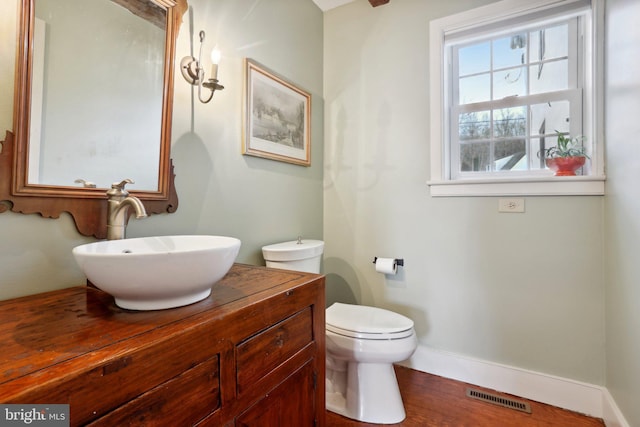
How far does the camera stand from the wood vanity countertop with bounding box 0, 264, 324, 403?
488mm

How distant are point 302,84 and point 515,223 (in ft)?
5.12

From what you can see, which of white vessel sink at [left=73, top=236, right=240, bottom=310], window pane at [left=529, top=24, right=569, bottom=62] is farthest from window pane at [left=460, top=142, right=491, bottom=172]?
white vessel sink at [left=73, top=236, right=240, bottom=310]

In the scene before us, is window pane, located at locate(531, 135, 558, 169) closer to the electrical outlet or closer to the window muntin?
the window muntin

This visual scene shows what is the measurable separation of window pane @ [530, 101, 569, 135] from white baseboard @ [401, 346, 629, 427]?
134 cm

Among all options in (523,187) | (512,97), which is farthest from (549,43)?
(523,187)

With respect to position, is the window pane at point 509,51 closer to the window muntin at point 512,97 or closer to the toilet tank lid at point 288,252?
the window muntin at point 512,97

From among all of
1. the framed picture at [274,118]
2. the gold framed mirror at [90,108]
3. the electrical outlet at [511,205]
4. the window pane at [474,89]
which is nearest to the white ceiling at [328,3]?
the framed picture at [274,118]

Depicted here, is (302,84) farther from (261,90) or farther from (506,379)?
(506,379)

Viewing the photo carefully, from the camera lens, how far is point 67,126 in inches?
38.2

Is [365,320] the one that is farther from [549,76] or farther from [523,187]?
[549,76]

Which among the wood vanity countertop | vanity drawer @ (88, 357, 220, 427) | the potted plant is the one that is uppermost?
the potted plant

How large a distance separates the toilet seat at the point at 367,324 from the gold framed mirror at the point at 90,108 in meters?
0.94

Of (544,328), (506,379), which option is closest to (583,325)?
(544,328)

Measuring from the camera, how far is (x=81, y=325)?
664 millimetres
